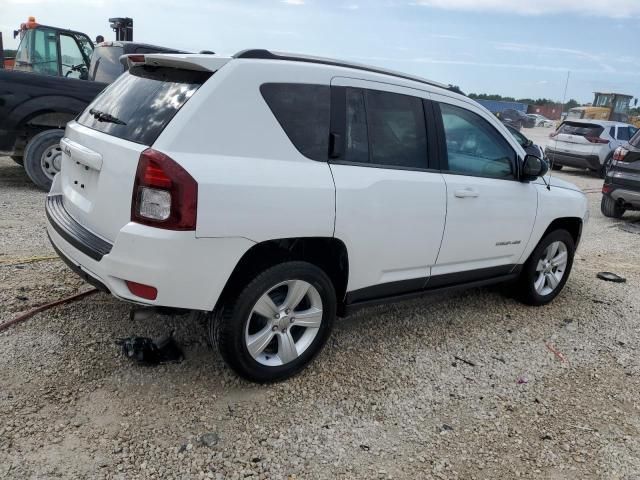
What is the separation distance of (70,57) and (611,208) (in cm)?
988

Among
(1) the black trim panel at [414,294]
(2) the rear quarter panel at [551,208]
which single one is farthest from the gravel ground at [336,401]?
(2) the rear quarter panel at [551,208]

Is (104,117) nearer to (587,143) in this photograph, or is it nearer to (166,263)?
(166,263)

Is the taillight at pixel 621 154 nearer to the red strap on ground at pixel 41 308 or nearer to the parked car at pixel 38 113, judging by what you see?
the parked car at pixel 38 113

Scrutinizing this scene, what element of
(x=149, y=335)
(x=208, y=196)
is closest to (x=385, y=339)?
(x=149, y=335)

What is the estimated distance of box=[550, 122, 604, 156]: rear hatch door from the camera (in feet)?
48.8

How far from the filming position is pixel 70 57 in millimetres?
9680

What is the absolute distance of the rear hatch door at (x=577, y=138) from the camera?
586 inches

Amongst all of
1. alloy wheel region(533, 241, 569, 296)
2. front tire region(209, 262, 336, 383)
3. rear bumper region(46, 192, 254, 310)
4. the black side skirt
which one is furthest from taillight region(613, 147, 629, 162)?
rear bumper region(46, 192, 254, 310)

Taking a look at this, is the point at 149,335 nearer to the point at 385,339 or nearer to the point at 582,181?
the point at 385,339

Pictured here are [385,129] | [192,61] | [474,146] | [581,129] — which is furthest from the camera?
[581,129]

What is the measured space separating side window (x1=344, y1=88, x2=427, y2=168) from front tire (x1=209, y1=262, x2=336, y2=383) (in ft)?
2.62

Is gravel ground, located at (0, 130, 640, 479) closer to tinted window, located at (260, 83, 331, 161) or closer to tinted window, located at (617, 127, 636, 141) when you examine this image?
tinted window, located at (260, 83, 331, 161)

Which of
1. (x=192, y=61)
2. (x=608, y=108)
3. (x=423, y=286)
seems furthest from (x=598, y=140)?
(x=608, y=108)

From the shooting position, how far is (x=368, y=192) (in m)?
3.25
